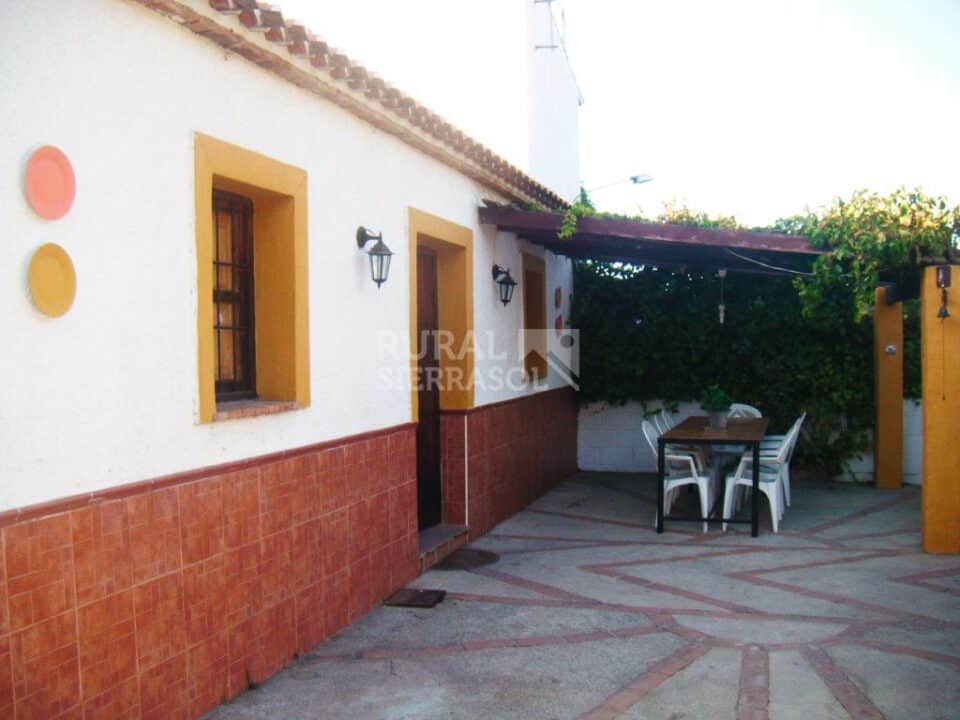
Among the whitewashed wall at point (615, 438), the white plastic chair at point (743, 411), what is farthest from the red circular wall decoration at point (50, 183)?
the whitewashed wall at point (615, 438)

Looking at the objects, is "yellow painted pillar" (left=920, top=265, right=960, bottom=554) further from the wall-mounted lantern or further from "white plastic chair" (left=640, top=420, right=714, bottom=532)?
the wall-mounted lantern

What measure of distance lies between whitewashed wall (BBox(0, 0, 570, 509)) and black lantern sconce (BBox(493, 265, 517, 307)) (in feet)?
11.5

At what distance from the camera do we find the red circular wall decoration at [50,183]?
3.10m

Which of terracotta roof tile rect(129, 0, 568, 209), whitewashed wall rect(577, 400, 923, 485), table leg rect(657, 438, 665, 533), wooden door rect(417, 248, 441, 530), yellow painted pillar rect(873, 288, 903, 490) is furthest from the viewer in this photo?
whitewashed wall rect(577, 400, 923, 485)

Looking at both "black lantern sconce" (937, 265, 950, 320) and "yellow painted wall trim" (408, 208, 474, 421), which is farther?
"yellow painted wall trim" (408, 208, 474, 421)

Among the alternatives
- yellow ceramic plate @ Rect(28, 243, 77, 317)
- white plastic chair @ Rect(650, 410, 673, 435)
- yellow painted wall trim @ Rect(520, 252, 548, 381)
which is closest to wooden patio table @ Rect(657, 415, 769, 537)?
white plastic chair @ Rect(650, 410, 673, 435)

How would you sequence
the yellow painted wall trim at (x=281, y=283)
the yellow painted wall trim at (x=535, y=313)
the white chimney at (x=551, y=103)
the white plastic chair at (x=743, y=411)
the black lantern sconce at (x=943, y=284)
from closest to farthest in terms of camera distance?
the yellow painted wall trim at (x=281, y=283) < the black lantern sconce at (x=943, y=284) < the yellow painted wall trim at (x=535, y=313) < the white plastic chair at (x=743, y=411) < the white chimney at (x=551, y=103)

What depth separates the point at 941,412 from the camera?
279 inches

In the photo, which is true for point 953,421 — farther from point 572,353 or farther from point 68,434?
point 68,434

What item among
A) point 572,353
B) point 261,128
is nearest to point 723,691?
point 261,128

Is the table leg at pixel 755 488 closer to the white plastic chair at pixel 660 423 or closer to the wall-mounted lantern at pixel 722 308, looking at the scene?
the white plastic chair at pixel 660 423

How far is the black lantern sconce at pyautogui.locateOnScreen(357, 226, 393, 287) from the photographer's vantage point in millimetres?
5789

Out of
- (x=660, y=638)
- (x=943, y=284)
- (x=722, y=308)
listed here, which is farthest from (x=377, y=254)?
(x=722, y=308)

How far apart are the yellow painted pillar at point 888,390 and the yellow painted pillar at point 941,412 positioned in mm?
3381
